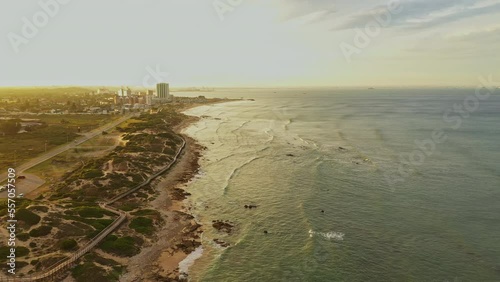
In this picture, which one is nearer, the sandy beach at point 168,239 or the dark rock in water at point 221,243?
the sandy beach at point 168,239

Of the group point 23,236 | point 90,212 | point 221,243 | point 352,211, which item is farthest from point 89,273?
point 352,211

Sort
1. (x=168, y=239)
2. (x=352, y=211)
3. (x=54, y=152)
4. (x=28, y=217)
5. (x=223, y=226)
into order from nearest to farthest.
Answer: (x=28, y=217)
(x=168, y=239)
(x=223, y=226)
(x=352, y=211)
(x=54, y=152)

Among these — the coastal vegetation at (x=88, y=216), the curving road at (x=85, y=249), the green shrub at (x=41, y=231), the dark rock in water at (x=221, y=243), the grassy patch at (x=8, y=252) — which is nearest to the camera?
the curving road at (x=85, y=249)

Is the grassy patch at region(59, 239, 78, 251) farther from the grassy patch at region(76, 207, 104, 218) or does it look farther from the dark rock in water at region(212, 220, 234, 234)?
the dark rock in water at region(212, 220, 234, 234)

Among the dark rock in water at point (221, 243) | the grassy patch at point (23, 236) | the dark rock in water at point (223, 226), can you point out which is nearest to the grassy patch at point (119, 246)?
the grassy patch at point (23, 236)

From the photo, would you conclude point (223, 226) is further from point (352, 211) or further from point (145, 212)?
point (352, 211)

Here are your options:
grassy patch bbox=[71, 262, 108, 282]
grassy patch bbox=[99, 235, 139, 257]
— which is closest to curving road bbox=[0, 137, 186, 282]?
grassy patch bbox=[99, 235, 139, 257]

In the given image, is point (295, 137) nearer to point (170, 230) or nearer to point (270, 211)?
point (270, 211)

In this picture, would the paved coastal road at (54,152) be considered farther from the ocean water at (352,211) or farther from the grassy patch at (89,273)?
the ocean water at (352,211)
